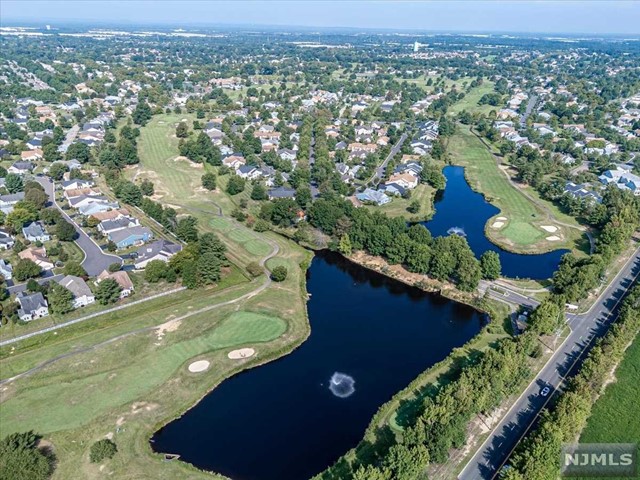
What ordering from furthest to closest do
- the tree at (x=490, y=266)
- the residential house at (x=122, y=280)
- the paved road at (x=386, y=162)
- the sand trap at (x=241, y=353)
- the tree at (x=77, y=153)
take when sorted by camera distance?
the tree at (x=77, y=153) → the paved road at (x=386, y=162) → the tree at (x=490, y=266) → the residential house at (x=122, y=280) → the sand trap at (x=241, y=353)

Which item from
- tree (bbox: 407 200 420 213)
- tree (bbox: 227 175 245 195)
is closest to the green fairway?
tree (bbox: 407 200 420 213)

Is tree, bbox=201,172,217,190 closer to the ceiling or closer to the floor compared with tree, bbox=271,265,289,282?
closer to the floor

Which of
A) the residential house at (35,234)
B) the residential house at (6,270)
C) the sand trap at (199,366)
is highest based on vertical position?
the sand trap at (199,366)

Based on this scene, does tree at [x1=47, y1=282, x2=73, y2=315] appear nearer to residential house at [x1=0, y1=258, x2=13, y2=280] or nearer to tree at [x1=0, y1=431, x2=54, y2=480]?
residential house at [x1=0, y1=258, x2=13, y2=280]

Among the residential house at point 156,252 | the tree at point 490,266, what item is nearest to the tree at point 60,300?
the residential house at point 156,252

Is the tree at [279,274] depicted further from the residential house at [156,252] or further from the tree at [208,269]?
the residential house at [156,252]

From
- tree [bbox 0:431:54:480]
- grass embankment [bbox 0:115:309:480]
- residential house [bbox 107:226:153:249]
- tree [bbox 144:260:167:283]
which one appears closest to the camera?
tree [bbox 0:431:54:480]

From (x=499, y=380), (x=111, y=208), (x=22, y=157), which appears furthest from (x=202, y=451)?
(x=22, y=157)
